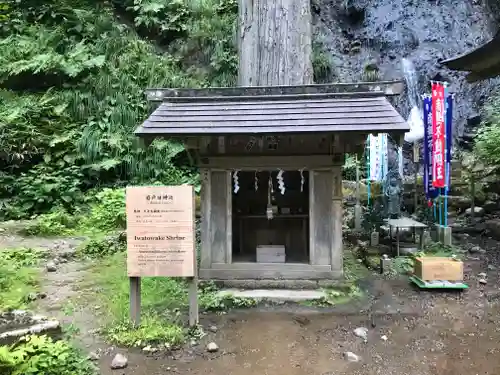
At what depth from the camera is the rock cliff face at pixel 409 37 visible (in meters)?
14.4

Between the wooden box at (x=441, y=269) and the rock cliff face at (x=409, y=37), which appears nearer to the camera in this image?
the wooden box at (x=441, y=269)

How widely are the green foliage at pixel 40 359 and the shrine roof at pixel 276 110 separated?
2696 mm

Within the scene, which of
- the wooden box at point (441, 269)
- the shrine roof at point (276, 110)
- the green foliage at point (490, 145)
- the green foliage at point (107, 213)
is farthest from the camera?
the green foliage at point (490, 145)

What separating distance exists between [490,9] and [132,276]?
1810 cm

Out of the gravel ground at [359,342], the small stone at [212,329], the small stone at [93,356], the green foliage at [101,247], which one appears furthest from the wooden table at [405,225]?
the small stone at [93,356]

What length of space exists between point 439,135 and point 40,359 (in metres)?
7.59

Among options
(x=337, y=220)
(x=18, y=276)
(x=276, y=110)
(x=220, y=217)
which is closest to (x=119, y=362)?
(x=220, y=217)

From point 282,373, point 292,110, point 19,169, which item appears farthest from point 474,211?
point 19,169

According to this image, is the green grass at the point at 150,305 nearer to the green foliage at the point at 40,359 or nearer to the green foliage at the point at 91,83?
the green foliage at the point at 40,359

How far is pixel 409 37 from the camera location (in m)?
15.6

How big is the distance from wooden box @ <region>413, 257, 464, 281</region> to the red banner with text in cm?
256

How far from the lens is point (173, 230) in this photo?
171 inches

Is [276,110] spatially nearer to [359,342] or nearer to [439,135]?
[359,342]

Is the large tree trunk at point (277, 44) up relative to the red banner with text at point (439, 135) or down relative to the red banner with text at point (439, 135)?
up
